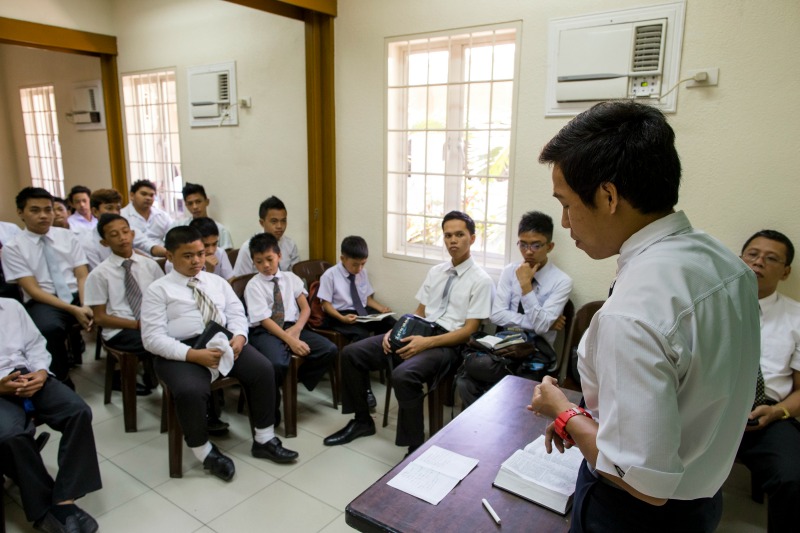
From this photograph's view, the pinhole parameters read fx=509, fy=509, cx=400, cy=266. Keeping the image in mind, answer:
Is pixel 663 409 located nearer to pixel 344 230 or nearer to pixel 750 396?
pixel 750 396

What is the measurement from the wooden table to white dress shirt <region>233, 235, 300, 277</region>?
8.16 ft

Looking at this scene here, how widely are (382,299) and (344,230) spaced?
62 centimetres

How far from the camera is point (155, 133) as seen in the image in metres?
5.32

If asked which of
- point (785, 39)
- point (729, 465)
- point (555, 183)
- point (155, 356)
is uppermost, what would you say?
point (785, 39)

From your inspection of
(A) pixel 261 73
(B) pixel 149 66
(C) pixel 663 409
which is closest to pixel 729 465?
(C) pixel 663 409

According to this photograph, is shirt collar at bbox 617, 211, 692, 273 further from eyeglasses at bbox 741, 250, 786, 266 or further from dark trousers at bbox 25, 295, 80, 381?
dark trousers at bbox 25, 295, 80, 381

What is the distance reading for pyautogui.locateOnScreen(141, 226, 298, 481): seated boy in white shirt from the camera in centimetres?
260

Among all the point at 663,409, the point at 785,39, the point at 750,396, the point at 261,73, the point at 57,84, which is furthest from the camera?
the point at 57,84

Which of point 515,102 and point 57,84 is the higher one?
point 57,84

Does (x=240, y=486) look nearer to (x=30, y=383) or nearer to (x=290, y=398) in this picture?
(x=290, y=398)

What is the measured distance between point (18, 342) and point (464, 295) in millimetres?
2307

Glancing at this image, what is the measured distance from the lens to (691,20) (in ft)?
8.43

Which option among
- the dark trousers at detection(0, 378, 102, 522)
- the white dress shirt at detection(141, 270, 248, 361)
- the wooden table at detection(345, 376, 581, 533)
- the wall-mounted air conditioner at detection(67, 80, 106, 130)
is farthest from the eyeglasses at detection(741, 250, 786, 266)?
the wall-mounted air conditioner at detection(67, 80, 106, 130)

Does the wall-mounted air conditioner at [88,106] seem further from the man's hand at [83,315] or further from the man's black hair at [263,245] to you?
the man's black hair at [263,245]
